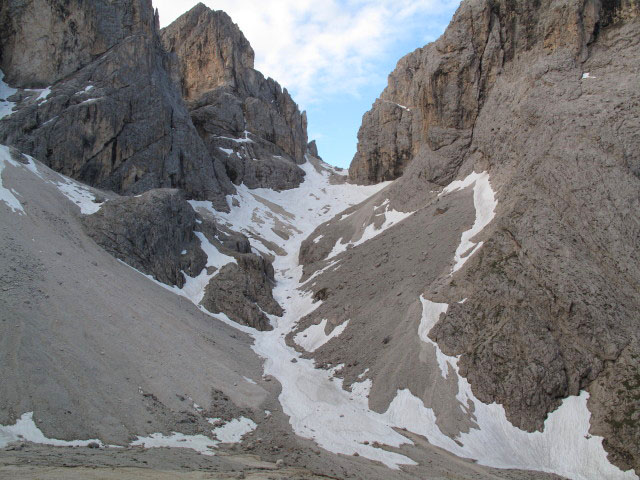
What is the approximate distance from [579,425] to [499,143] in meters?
26.4

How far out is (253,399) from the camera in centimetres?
2686

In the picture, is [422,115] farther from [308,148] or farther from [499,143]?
[308,148]

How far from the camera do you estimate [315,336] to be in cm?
3888

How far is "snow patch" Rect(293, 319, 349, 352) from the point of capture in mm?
37469

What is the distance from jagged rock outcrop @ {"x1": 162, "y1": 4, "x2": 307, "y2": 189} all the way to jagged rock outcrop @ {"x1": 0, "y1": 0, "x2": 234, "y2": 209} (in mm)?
16489

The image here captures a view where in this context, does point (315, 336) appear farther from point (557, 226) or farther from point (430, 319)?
point (557, 226)

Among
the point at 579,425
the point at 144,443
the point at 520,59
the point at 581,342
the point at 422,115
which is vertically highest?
the point at 520,59

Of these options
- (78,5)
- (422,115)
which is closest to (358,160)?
(422,115)

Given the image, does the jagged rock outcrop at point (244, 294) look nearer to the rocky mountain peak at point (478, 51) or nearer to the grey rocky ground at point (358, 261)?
the grey rocky ground at point (358, 261)

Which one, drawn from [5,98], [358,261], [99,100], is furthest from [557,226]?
[5,98]

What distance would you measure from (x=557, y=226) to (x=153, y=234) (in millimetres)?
33702

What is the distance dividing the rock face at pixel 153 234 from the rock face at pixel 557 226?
24.0 metres

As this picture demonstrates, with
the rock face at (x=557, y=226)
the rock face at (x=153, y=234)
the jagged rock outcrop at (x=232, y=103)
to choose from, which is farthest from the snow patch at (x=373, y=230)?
the jagged rock outcrop at (x=232, y=103)

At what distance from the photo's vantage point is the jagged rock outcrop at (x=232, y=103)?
3420 inches
